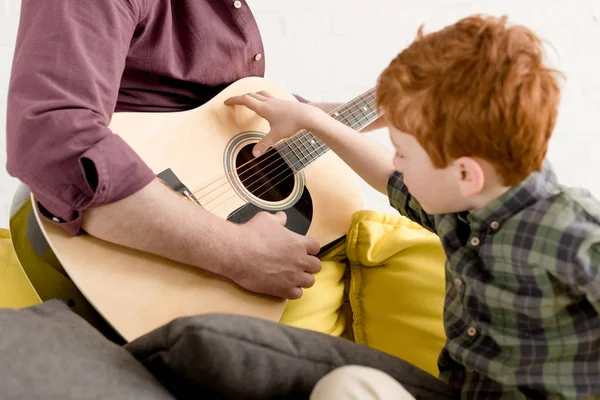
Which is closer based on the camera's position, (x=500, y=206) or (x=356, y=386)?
(x=356, y=386)

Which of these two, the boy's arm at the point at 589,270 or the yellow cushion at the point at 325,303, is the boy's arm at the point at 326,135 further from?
the boy's arm at the point at 589,270

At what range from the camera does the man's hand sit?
3.37 feet

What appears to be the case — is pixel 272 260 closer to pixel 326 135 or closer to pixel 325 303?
pixel 325 303

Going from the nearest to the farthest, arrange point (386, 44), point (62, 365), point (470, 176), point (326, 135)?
point (62, 365) < point (470, 176) < point (326, 135) < point (386, 44)

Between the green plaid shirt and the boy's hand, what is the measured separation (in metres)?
0.43

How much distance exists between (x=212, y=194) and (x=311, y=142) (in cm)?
25

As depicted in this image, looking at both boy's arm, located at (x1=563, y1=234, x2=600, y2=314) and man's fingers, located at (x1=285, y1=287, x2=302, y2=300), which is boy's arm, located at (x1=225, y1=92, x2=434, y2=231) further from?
boy's arm, located at (x1=563, y1=234, x2=600, y2=314)

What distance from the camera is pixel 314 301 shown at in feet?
3.66

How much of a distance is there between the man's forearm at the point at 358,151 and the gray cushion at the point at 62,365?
1.88 feet

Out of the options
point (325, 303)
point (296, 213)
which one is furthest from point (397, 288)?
point (296, 213)

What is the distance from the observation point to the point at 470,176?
0.74 meters

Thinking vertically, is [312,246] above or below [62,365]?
below

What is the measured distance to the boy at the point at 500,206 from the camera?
0.70m

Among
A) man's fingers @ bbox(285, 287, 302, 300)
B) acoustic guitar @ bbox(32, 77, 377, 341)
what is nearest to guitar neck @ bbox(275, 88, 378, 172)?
acoustic guitar @ bbox(32, 77, 377, 341)
